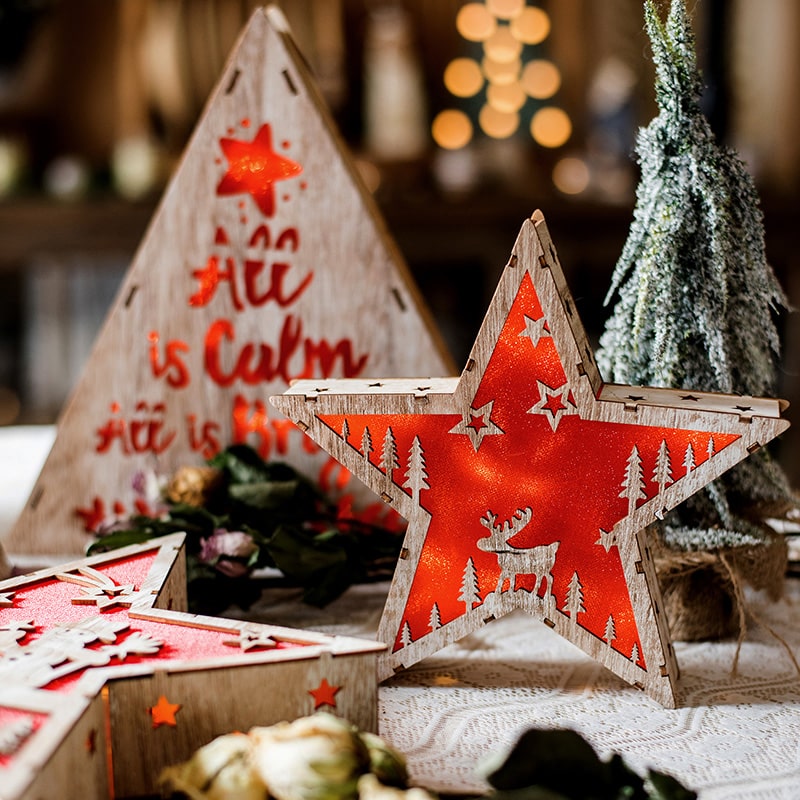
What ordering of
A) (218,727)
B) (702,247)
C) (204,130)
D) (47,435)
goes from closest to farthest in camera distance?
(218,727) < (702,247) < (204,130) < (47,435)

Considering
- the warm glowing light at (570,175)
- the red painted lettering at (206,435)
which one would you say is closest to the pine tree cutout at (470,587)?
the red painted lettering at (206,435)

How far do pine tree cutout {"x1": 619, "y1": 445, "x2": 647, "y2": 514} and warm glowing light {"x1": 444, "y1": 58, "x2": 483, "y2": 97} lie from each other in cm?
177

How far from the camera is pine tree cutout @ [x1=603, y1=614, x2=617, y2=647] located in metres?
0.58

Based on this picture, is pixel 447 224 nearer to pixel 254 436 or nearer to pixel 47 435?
pixel 47 435

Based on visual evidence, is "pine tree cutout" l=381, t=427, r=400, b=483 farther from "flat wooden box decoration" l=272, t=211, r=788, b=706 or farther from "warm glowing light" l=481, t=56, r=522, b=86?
"warm glowing light" l=481, t=56, r=522, b=86

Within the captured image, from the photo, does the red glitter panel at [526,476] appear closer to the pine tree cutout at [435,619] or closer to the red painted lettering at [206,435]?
the pine tree cutout at [435,619]

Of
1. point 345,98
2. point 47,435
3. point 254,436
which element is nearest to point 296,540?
point 254,436

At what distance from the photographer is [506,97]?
217 centimetres

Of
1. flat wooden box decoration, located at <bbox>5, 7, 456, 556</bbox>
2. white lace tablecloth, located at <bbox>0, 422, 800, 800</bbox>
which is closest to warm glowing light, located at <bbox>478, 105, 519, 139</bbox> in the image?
flat wooden box decoration, located at <bbox>5, 7, 456, 556</bbox>

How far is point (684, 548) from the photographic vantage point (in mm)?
628

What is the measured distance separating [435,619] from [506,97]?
179 centimetres

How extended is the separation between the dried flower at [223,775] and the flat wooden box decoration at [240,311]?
1.36ft

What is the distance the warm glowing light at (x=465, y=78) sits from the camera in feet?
7.10

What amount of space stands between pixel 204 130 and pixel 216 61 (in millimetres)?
1414
